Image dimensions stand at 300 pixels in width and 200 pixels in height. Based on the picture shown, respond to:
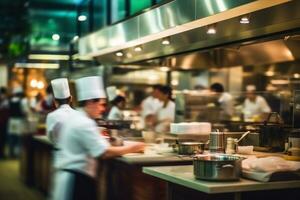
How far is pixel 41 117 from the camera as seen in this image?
8625mm

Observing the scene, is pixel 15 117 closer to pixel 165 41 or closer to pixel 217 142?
pixel 165 41

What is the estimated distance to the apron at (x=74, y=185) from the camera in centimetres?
352

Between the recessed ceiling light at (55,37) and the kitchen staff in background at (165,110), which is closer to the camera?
the kitchen staff in background at (165,110)

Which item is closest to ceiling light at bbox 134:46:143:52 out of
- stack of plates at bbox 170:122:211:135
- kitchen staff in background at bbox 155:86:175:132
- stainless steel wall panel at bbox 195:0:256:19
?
kitchen staff in background at bbox 155:86:175:132

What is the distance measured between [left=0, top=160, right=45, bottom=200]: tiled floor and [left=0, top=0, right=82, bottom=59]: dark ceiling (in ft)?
8.27

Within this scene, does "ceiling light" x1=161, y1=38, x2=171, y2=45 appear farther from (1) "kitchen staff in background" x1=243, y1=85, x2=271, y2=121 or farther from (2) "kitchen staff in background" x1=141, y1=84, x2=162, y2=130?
(1) "kitchen staff in background" x1=243, y1=85, x2=271, y2=121

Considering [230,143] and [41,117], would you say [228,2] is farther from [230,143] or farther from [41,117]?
[41,117]

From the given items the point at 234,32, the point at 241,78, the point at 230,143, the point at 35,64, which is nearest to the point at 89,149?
the point at 230,143

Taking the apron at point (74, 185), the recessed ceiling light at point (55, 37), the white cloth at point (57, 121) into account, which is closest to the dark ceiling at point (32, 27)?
the recessed ceiling light at point (55, 37)

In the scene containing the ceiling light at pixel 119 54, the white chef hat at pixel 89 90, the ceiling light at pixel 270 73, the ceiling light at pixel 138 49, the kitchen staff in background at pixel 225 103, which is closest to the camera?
the white chef hat at pixel 89 90

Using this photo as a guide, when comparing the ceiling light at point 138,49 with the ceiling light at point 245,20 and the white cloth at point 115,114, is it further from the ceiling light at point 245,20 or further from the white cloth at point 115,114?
the ceiling light at point 245,20

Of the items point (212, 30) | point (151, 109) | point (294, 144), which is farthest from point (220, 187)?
point (151, 109)

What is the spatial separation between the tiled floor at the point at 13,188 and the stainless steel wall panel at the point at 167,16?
324 centimetres

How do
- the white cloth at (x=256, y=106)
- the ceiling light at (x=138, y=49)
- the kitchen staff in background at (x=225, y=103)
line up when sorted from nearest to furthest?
the ceiling light at (x=138, y=49) → the kitchen staff in background at (x=225, y=103) → the white cloth at (x=256, y=106)
